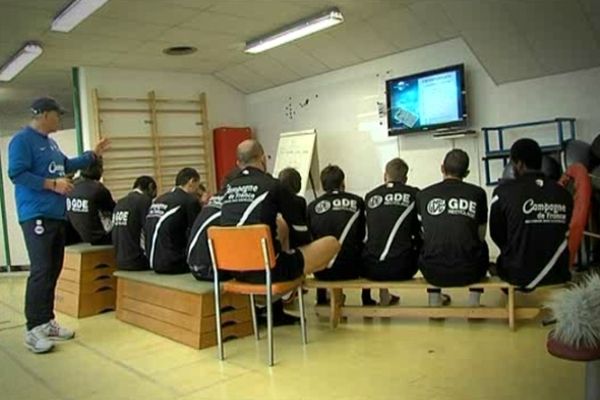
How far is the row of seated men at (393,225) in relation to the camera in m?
3.34

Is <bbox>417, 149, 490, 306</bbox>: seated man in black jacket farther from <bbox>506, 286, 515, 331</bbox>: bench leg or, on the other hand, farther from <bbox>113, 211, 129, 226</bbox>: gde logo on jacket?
<bbox>113, 211, 129, 226</bbox>: gde logo on jacket

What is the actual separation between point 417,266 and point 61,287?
3.34m

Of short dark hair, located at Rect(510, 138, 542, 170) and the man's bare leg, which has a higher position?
short dark hair, located at Rect(510, 138, 542, 170)

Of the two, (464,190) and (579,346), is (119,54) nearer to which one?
(464,190)

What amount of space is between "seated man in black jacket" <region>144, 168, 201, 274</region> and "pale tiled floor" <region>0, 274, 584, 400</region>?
Answer: 0.54 metres

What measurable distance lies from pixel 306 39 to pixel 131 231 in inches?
142

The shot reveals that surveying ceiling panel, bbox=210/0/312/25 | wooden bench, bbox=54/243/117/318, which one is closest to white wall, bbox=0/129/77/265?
wooden bench, bbox=54/243/117/318

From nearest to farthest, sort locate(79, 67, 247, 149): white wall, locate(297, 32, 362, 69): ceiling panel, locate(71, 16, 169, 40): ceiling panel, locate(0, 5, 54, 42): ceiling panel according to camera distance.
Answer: locate(0, 5, 54, 42): ceiling panel → locate(71, 16, 169, 40): ceiling panel → locate(297, 32, 362, 69): ceiling panel → locate(79, 67, 247, 149): white wall

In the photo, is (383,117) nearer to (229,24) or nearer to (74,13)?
(229,24)

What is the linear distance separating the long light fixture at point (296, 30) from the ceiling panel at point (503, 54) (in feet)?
4.47

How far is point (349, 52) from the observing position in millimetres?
7141

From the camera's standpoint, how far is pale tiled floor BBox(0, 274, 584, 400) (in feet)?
8.79

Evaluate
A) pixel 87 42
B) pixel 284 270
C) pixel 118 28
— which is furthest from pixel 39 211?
pixel 87 42

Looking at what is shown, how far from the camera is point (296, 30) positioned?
630 centimetres
